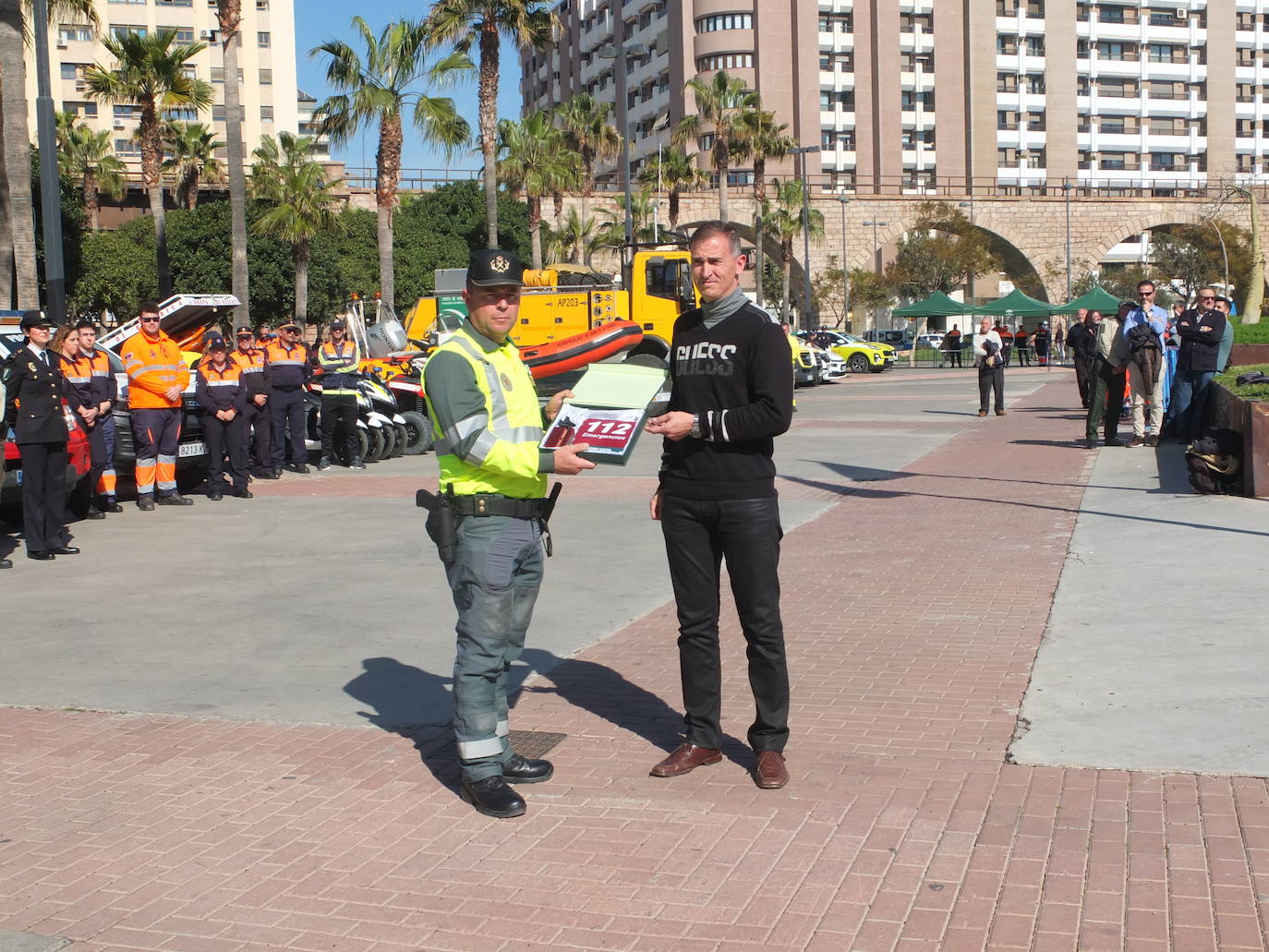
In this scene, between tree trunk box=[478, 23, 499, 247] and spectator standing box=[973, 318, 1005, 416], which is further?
tree trunk box=[478, 23, 499, 247]

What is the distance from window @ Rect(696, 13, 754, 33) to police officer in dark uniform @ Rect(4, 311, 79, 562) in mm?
84320

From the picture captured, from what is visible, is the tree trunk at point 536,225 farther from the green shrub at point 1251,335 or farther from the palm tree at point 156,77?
the green shrub at point 1251,335

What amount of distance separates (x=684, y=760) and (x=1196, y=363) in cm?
1262

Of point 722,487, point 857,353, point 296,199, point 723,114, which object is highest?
point 723,114

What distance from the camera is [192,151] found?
190 ft

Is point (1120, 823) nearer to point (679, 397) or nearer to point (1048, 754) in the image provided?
point (1048, 754)

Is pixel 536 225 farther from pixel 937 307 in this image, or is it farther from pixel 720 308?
pixel 720 308

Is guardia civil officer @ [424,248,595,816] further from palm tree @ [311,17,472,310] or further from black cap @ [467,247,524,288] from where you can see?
palm tree @ [311,17,472,310]

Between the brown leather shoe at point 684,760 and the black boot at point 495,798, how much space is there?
584 mm

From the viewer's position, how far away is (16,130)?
73.4 ft

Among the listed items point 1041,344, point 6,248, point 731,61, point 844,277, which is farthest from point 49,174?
point 731,61

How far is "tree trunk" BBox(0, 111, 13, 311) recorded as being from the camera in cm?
2345

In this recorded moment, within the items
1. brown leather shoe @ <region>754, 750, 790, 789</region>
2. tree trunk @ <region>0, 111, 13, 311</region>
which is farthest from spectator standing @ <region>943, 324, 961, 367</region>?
brown leather shoe @ <region>754, 750, 790, 789</region>

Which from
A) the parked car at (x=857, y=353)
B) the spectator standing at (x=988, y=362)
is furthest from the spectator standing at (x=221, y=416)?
the parked car at (x=857, y=353)
